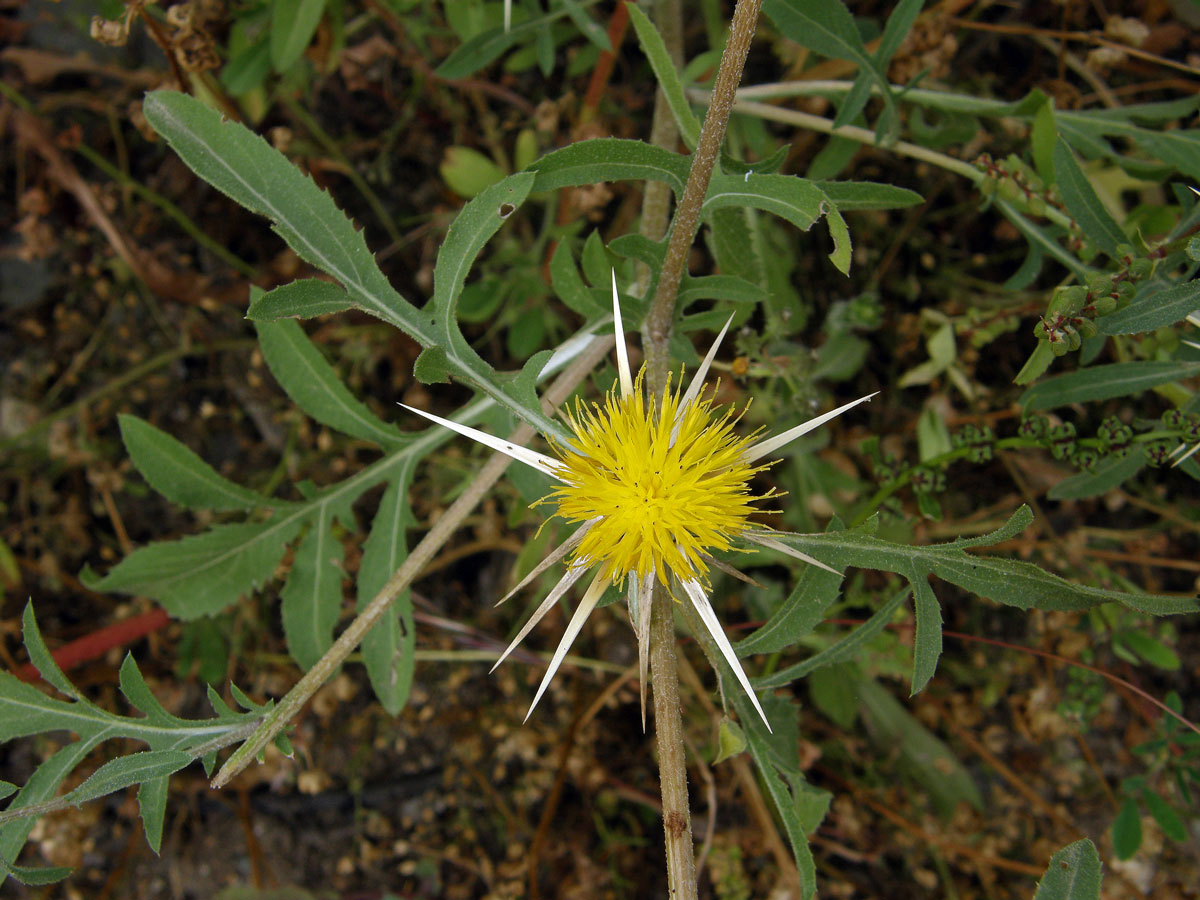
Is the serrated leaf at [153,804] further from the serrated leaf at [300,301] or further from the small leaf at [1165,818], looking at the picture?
the small leaf at [1165,818]

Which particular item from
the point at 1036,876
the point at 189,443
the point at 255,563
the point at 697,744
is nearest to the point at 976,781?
the point at 1036,876

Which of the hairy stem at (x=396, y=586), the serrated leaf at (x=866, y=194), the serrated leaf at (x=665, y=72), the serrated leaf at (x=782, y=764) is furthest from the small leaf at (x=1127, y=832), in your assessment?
the serrated leaf at (x=665, y=72)

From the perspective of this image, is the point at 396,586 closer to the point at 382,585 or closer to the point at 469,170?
the point at 382,585

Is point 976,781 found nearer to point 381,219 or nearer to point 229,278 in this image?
point 381,219

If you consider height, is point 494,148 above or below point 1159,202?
above

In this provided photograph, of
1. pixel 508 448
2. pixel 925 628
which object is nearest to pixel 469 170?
pixel 508 448

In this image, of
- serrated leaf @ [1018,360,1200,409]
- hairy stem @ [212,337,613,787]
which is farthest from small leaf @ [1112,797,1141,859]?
hairy stem @ [212,337,613,787]

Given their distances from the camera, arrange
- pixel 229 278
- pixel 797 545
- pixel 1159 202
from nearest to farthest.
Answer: pixel 797 545 → pixel 1159 202 → pixel 229 278

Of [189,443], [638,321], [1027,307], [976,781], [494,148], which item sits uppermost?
[494,148]
